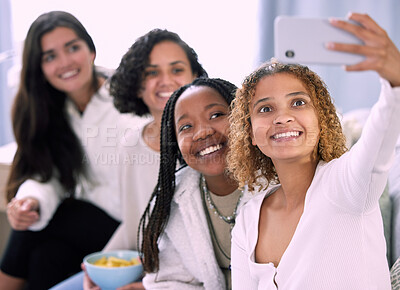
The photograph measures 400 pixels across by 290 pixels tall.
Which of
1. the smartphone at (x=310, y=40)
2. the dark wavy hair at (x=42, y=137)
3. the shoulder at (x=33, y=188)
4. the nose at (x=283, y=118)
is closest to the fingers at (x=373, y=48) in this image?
the smartphone at (x=310, y=40)

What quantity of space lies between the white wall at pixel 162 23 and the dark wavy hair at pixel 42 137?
0.39 feet

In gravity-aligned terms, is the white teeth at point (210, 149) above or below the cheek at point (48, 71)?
below

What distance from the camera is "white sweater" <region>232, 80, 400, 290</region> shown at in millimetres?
417

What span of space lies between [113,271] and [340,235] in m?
0.41

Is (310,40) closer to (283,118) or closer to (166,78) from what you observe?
(283,118)

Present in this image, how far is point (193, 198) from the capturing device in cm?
66

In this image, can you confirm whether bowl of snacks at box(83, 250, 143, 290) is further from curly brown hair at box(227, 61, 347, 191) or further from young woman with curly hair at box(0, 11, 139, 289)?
curly brown hair at box(227, 61, 347, 191)

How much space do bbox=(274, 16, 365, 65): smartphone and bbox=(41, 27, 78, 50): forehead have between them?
43 centimetres

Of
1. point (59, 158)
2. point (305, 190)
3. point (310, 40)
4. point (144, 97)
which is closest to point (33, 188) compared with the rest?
point (59, 158)

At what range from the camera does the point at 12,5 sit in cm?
77

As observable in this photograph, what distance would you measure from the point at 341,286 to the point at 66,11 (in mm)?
524

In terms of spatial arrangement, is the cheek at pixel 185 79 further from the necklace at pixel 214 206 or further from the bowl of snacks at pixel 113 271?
the bowl of snacks at pixel 113 271

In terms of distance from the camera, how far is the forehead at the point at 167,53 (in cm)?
64

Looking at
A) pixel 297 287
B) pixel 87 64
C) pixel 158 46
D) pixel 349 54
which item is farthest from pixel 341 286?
pixel 87 64
